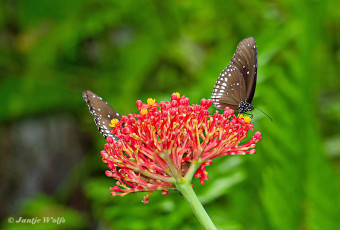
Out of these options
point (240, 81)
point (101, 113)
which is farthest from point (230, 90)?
point (101, 113)

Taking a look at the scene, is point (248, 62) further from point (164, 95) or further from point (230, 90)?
point (164, 95)

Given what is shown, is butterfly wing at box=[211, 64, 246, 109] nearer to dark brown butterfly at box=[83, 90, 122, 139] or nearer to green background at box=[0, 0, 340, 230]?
dark brown butterfly at box=[83, 90, 122, 139]

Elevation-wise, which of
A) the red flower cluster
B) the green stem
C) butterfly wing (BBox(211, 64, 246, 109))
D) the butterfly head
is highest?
butterfly wing (BBox(211, 64, 246, 109))

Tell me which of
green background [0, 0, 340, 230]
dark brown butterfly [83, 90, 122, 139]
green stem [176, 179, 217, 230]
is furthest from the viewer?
green background [0, 0, 340, 230]

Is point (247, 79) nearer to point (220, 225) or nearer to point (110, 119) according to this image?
point (110, 119)

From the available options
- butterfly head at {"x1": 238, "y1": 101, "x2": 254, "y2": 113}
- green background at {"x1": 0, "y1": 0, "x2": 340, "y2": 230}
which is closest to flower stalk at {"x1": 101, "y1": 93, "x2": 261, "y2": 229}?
butterfly head at {"x1": 238, "y1": 101, "x2": 254, "y2": 113}

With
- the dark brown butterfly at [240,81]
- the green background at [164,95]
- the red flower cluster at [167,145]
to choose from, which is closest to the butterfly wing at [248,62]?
the dark brown butterfly at [240,81]

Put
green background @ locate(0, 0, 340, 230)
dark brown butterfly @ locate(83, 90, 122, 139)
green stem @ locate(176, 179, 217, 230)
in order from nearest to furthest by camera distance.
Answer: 1. green stem @ locate(176, 179, 217, 230)
2. dark brown butterfly @ locate(83, 90, 122, 139)
3. green background @ locate(0, 0, 340, 230)
